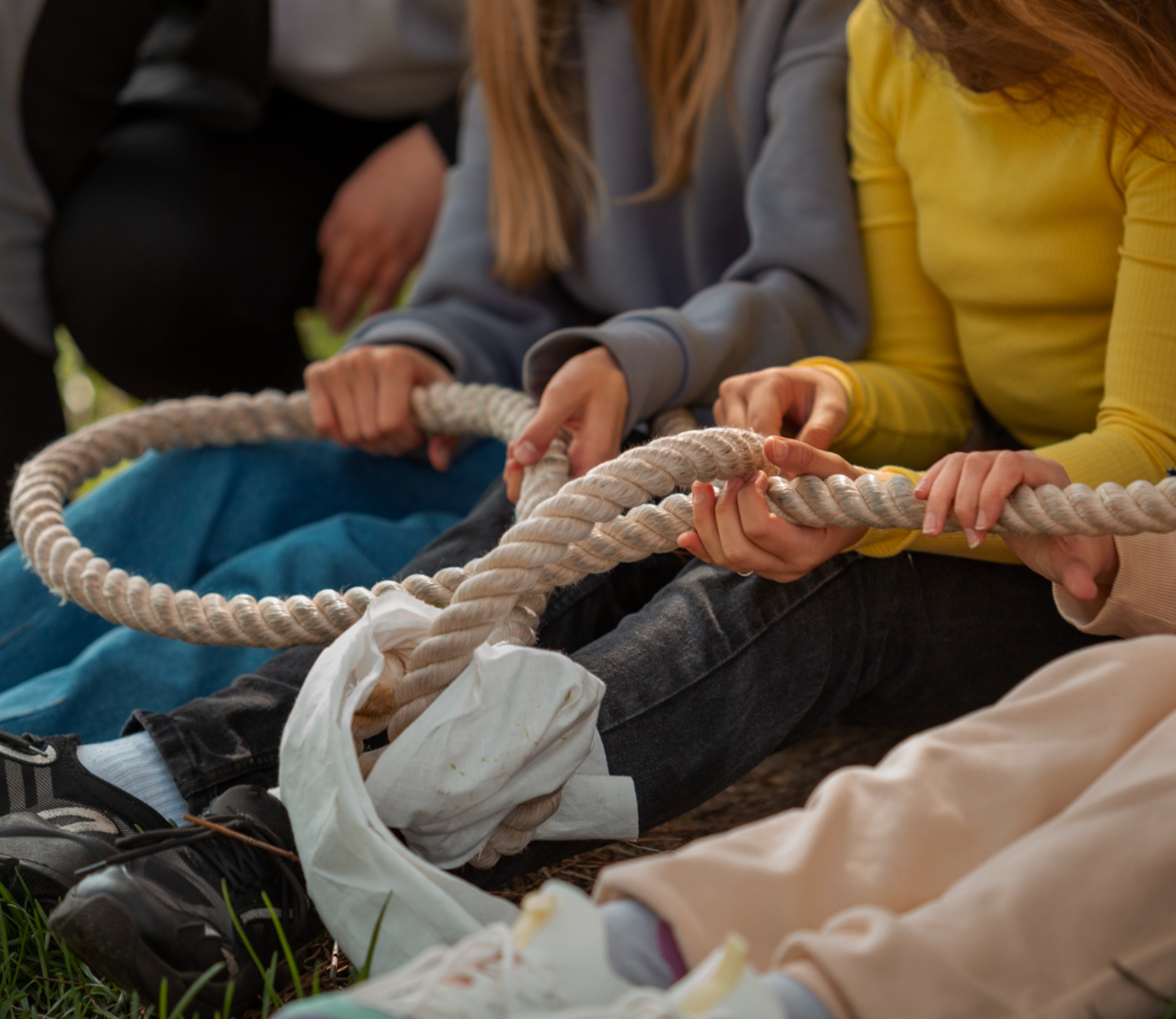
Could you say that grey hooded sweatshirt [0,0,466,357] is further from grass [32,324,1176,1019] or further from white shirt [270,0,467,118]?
grass [32,324,1176,1019]

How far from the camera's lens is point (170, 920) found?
1.83 feet

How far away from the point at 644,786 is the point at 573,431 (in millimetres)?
310

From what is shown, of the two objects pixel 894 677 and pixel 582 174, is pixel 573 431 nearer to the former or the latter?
pixel 894 677

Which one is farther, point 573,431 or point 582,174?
point 582,174

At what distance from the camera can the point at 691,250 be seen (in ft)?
3.90

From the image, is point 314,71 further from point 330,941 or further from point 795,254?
point 330,941

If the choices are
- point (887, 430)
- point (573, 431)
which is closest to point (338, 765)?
point (573, 431)

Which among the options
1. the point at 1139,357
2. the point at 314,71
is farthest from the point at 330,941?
the point at 314,71

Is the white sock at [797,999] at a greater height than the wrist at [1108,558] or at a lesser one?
lesser

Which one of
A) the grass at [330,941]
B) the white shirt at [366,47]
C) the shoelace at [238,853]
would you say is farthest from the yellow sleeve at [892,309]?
the white shirt at [366,47]

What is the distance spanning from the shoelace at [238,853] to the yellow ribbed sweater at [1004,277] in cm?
41

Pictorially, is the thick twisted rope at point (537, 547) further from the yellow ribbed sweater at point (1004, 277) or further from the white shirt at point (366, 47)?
the white shirt at point (366, 47)

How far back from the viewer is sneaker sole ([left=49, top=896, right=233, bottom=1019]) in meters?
0.53

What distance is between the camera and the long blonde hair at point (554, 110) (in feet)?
3.73
